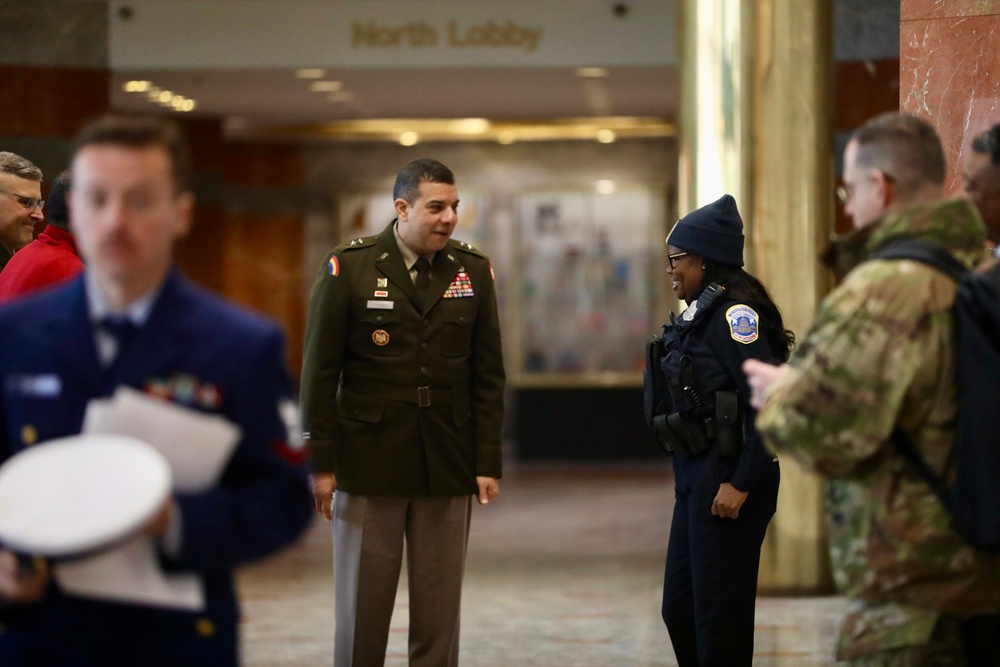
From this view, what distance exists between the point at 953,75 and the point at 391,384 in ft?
8.77

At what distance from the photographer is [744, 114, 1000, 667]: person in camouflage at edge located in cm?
243

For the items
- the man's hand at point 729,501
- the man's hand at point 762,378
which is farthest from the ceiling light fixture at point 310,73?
the man's hand at point 762,378

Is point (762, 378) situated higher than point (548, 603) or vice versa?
point (762, 378)

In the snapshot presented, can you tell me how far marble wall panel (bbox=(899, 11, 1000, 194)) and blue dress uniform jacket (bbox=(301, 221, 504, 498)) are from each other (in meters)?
2.18

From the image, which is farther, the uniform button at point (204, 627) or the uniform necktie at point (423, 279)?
the uniform necktie at point (423, 279)

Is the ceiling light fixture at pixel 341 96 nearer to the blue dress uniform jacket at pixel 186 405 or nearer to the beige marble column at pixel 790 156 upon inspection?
the beige marble column at pixel 790 156

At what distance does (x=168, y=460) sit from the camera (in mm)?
2154

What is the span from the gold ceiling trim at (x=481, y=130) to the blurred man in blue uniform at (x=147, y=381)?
11582mm

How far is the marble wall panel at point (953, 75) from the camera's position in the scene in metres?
5.16

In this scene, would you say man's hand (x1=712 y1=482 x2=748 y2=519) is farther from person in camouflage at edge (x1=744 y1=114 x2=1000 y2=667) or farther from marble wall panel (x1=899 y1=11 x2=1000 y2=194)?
marble wall panel (x1=899 y1=11 x2=1000 y2=194)

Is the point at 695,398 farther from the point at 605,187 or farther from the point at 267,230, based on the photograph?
the point at 267,230

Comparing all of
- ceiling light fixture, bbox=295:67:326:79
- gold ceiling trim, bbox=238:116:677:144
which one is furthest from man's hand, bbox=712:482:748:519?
gold ceiling trim, bbox=238:116:677:144

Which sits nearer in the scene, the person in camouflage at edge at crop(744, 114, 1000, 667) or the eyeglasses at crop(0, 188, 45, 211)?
the person in camouflage at edge at crop(744, 114, 1000, 667)

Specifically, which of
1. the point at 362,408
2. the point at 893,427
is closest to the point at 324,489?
the point at 362,408
